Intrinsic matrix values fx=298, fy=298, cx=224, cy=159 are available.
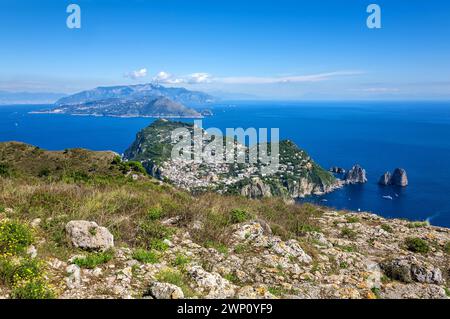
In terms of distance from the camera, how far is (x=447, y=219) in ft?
232

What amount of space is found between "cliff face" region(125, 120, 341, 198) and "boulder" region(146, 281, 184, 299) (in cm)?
8238

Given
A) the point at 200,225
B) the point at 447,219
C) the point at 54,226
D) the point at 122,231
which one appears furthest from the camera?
the point at 447,219

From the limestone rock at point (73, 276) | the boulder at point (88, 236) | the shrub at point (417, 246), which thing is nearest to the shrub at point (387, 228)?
the shrub at point (417, 246)

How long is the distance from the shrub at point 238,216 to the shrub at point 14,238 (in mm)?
5291

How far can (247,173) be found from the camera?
112438 millimetres

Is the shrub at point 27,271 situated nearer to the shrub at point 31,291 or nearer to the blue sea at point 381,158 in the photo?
the shrub at point 31,291

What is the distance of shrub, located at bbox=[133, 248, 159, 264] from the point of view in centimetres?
610

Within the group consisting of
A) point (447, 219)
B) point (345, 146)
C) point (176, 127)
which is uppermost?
point (176, 127)

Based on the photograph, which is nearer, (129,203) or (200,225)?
(200,225)

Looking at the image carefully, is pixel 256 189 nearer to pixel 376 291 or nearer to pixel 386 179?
pixel 386 179

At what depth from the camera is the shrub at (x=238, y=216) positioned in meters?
9.16

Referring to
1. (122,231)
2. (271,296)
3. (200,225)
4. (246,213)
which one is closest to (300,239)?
(246,213)
